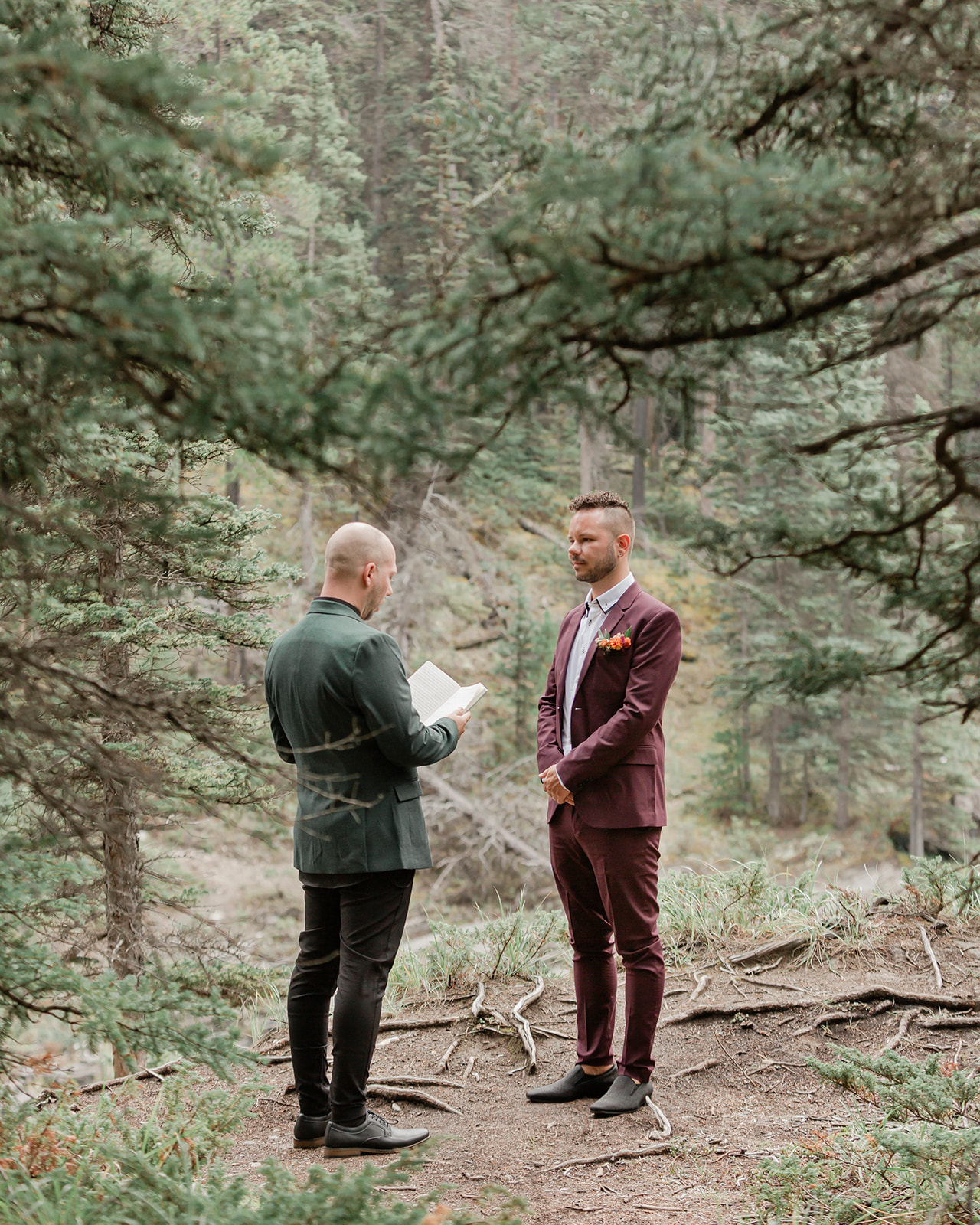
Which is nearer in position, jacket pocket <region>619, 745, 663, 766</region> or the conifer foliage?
the conifer foliage

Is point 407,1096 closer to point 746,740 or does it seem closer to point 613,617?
point 613,617

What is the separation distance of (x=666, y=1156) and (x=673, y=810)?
16343 millimetres

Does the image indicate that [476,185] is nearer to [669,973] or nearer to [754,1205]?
[669,973]

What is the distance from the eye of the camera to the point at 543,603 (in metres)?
20.0

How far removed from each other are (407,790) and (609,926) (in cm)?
125

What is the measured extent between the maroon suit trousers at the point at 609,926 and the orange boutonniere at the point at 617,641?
2.36 ft

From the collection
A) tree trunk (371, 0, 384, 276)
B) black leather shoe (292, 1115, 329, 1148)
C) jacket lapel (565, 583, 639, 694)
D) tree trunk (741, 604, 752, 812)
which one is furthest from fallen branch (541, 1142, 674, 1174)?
tree trunk (371, 0, 384, 276)

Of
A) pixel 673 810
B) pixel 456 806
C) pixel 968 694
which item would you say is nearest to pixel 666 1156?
pixel 968 694

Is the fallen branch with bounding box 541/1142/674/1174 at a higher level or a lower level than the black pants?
lower

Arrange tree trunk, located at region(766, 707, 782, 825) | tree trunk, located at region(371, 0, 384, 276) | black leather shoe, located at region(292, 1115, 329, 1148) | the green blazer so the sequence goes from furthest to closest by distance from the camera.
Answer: tree trunk, located at region(371, 0, 384, 276) → tree trunk, located at region(766, 707, 782, 825) → black leather shoe, located at region(292, 1115, 329, 1148) → the green blazer

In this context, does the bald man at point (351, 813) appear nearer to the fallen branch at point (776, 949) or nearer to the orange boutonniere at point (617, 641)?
the orange boutonniere at point (617, 641)

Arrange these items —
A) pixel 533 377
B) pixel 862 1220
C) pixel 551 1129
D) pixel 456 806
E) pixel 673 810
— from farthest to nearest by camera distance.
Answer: pixel 673 810, pixel 456 806, pixel 551 1129, pixel 862 1220, pixel 533 377

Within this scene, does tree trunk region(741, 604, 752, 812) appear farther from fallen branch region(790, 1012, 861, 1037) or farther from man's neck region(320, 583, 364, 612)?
man's neck region(320, 583, 364, 612)

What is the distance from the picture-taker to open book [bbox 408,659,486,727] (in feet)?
13.1
